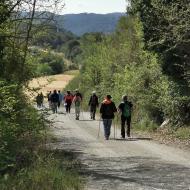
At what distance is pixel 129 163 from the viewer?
15.6 metres

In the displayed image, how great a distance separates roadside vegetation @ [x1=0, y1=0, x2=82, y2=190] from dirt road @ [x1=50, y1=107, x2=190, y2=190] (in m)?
0.66

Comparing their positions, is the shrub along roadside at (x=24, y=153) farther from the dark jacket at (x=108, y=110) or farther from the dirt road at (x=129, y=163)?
the dark jacket at (x=108, y=110)

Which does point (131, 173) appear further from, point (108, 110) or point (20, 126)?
point (108, 110)

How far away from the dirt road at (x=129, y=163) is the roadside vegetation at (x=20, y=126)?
656mm

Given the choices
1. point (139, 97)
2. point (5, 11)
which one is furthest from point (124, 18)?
point (5, 11)

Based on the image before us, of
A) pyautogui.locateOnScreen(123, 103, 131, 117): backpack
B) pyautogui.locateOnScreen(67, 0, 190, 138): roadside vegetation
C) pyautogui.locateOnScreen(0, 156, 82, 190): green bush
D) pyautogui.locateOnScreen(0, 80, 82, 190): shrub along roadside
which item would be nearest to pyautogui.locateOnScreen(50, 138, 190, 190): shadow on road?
pyautogui.locateOnScreen(0, 156, 82, 190): green bush

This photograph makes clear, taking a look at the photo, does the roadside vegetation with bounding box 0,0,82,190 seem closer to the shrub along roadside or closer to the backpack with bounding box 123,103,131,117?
the shrub along roadside

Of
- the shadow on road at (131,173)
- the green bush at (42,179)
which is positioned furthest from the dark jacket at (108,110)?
the green bush at (42,179)

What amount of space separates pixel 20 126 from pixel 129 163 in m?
3.50

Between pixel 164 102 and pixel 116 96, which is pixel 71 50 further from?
pixel 164 102

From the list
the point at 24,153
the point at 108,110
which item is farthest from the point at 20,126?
the point at 108,110

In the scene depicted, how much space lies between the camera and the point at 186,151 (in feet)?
60.1

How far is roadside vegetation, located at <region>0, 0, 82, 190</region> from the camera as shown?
11406 millimetres

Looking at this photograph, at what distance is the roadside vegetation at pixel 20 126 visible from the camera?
11406mm
